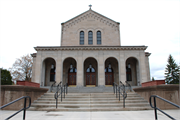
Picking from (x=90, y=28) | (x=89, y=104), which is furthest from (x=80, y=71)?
(x=89, y=104)

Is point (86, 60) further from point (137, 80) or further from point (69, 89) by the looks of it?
point (137, 80)

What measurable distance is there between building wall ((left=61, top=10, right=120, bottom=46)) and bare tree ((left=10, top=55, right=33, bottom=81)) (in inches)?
815

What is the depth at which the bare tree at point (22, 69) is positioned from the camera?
39156 millimetres

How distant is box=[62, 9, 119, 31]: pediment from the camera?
2498 cm

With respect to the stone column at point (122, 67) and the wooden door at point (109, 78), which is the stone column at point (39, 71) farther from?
the stone column at point (122, 67)

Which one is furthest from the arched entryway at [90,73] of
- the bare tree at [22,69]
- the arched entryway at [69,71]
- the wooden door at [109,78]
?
the bare tree at [22,69]

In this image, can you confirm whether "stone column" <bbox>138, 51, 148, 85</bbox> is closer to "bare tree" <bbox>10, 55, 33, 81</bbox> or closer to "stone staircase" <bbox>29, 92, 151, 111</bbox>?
"stone staircase" <bbox>29, 92, 151, 111</bbox>

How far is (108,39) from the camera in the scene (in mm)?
24406

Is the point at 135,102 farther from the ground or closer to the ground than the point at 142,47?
closer to the ground

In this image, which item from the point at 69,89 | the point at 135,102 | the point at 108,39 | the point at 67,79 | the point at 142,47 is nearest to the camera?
the point at 135,102

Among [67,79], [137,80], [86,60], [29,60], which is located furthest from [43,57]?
[29,60]

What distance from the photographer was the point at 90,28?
2480cm

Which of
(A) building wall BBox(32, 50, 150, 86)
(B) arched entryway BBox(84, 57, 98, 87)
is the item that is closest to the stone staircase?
(A) building wall BBox(32, 50, 150, 86)

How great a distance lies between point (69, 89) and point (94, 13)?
46.9 feet
